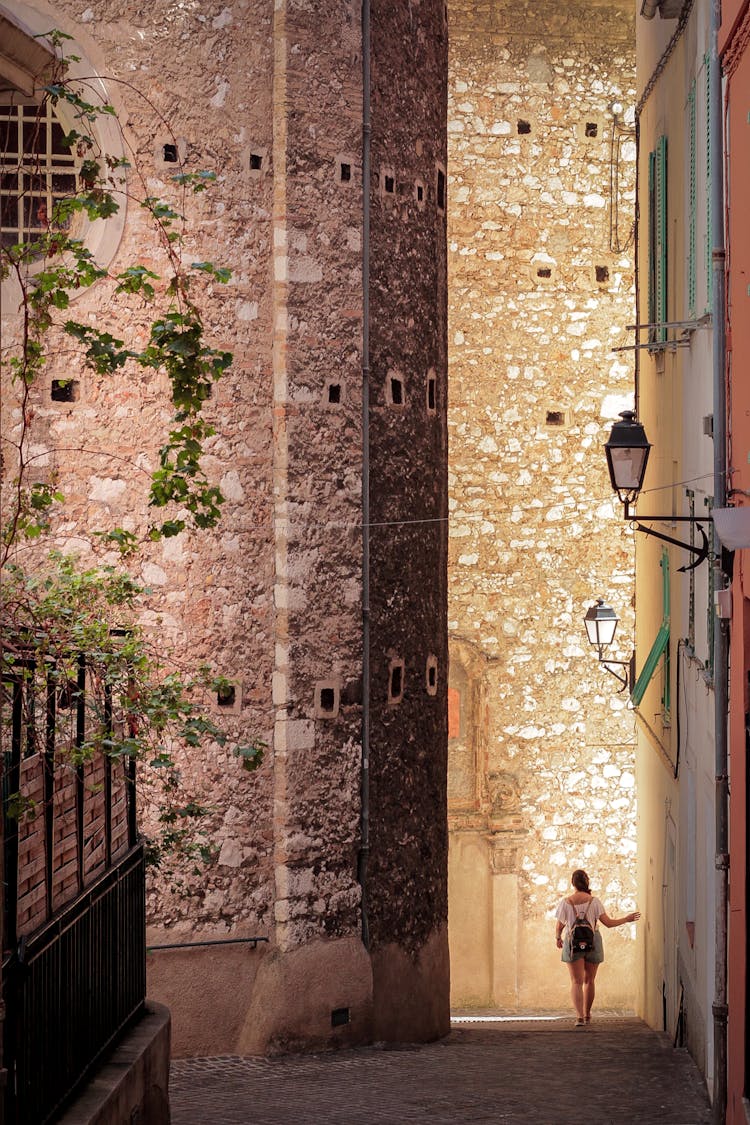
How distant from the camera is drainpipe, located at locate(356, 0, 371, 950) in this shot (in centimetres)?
1274

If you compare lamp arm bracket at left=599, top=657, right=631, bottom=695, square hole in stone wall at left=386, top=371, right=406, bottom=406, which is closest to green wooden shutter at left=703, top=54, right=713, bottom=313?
square hole in stone wall at left=386, top=371, right=406, bottom=406

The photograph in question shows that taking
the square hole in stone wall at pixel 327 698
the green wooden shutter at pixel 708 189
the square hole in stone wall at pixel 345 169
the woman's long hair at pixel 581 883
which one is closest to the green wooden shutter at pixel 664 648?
the woman's long hair at pixel 581 883

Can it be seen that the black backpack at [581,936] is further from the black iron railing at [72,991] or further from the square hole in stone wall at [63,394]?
the square hole in stone wall at [63,394]

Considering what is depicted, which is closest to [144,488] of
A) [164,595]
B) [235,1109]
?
[164,595]

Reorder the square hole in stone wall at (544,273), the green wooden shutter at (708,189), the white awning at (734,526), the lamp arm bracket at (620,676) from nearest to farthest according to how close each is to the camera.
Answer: the white awning at (734,526), the green wooden shutter at (708,189), the lamp arm bracket at (620,676), the square hole in stone wall at (544,273)

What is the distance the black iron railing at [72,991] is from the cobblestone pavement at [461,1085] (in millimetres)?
1525

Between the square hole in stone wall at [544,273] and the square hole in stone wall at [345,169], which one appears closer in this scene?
the square hole in stone wall at [345,169]

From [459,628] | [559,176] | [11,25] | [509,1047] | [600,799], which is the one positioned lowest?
[509,1047]

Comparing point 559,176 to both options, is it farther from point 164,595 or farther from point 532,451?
point 164,595

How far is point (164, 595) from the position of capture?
12500mm

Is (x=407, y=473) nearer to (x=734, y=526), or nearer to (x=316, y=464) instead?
(x=316, y=464)

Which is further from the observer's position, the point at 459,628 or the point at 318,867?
the point at 459,628

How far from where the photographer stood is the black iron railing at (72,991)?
21.1 ft

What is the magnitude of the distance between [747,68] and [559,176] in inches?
379
